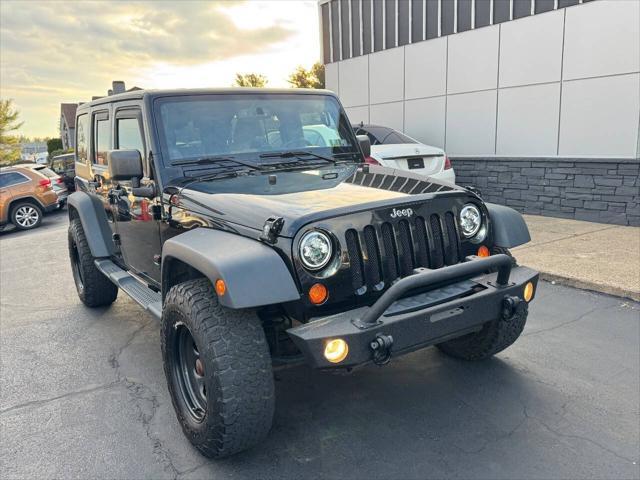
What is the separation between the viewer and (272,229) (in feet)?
8.81

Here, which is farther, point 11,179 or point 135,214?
point 11,179

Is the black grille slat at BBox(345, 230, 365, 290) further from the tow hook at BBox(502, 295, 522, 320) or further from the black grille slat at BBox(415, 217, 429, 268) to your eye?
the tow hook at BBox(502, 295, 522, 320)

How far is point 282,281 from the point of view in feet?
8.31

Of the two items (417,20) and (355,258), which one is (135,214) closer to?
(355,258)

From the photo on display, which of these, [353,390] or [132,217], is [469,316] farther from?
[132,217]

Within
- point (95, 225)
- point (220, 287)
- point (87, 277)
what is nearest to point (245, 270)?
point (220, 287)

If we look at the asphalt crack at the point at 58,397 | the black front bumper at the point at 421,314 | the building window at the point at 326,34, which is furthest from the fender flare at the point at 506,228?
the building window at the point at 326,34

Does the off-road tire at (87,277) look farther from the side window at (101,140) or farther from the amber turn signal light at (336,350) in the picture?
the amber turn signal light at (336,350)

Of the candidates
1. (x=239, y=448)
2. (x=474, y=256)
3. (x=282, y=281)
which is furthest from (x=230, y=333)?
(x=474, y=256)

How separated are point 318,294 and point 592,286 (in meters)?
3.97

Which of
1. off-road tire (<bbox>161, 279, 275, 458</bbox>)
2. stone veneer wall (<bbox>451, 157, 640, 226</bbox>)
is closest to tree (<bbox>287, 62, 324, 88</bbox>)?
stone veneer wall (<bbox>451, 157, 640, 226</bbox>)

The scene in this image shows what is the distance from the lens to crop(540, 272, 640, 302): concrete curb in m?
5.21

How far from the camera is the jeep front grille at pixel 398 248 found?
2793 mm

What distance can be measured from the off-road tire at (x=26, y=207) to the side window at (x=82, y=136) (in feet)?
29.5
